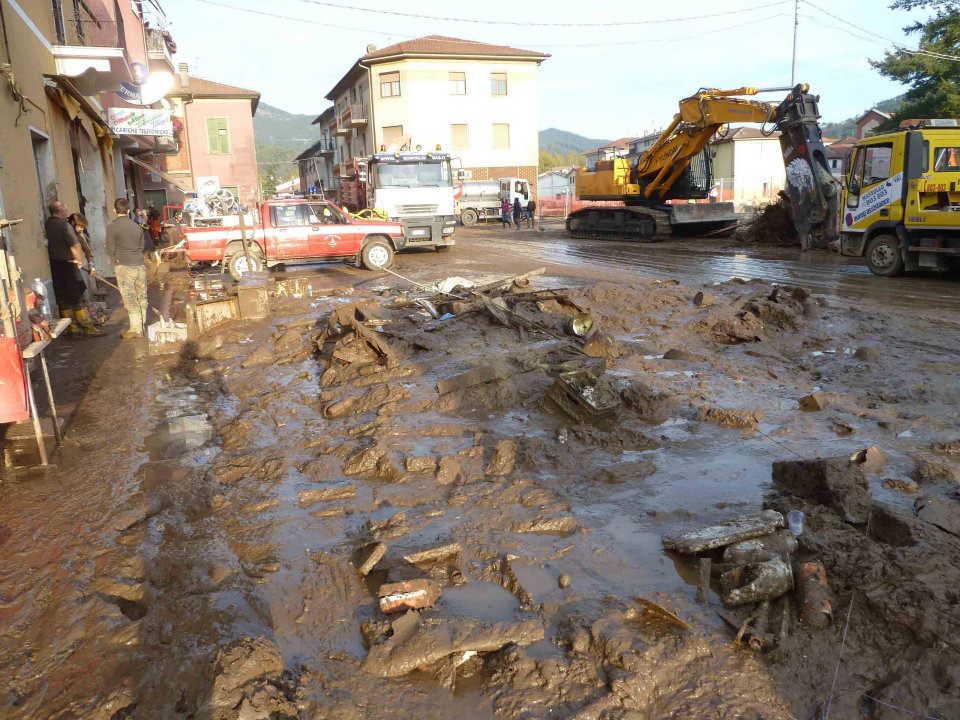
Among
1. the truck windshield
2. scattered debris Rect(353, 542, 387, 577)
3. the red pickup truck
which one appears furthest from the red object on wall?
the truck windshield

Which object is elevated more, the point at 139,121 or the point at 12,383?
the point at 139,121

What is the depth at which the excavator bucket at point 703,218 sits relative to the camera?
71.8ft

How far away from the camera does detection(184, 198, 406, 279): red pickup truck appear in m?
16.0

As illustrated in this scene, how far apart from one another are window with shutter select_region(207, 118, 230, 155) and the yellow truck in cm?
3739

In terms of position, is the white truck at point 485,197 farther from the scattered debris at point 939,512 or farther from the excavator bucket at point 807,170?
the scattered debris at point 939,512

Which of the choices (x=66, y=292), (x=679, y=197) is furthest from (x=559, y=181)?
(x=66, y=292)

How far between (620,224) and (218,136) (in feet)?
95.1

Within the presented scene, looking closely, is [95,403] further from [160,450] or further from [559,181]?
[559,181]

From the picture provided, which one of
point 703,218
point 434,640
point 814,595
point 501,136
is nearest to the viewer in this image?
point 434,640

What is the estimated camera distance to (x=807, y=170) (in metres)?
16.0

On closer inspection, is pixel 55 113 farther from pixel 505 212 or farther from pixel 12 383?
pixel 505 212

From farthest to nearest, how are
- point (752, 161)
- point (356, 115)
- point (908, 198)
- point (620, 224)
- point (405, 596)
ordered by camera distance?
point (356, 115), point (752, 161), point (620, 224), point (908, 198), point (405, 596)

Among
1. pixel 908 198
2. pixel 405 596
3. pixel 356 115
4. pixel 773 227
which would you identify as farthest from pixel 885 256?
pixel 356 115

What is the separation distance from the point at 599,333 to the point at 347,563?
499 cm
